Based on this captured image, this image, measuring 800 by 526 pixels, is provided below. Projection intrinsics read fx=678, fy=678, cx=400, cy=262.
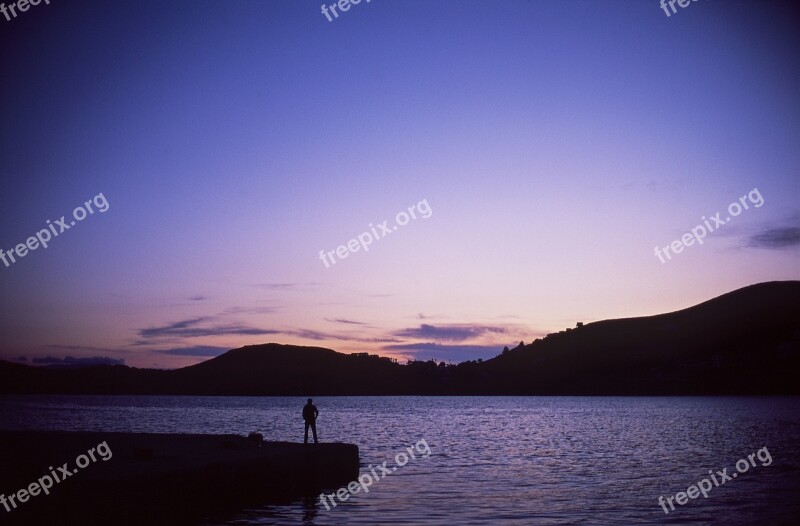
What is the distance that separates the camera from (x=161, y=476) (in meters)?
20.4

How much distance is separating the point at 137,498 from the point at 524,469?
2696 centimetres

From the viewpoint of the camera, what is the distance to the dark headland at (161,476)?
1730 cm

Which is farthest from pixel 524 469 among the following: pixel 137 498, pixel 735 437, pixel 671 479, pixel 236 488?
pixel 735 437

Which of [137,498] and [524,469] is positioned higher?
[137,498]

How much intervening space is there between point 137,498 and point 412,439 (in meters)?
49.4

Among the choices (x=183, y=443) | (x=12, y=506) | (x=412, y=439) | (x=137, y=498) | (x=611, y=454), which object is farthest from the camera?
(x=412, y=439)

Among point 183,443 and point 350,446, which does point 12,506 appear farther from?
point 350,446

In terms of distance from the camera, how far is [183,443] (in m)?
32.3

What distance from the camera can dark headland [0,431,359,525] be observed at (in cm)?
1730

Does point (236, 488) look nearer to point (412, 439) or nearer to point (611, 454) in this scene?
point (611, 454)

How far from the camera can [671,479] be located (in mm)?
36406

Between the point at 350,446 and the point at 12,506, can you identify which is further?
the point at 350,446

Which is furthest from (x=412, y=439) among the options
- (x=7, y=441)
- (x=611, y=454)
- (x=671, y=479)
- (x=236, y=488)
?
(x=236, y=488)

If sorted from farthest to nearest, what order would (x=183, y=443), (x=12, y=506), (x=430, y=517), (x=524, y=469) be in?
(x=524, y=469)
(x=183, y=443)
(x=430, y=517)
(x=12, y=506)
